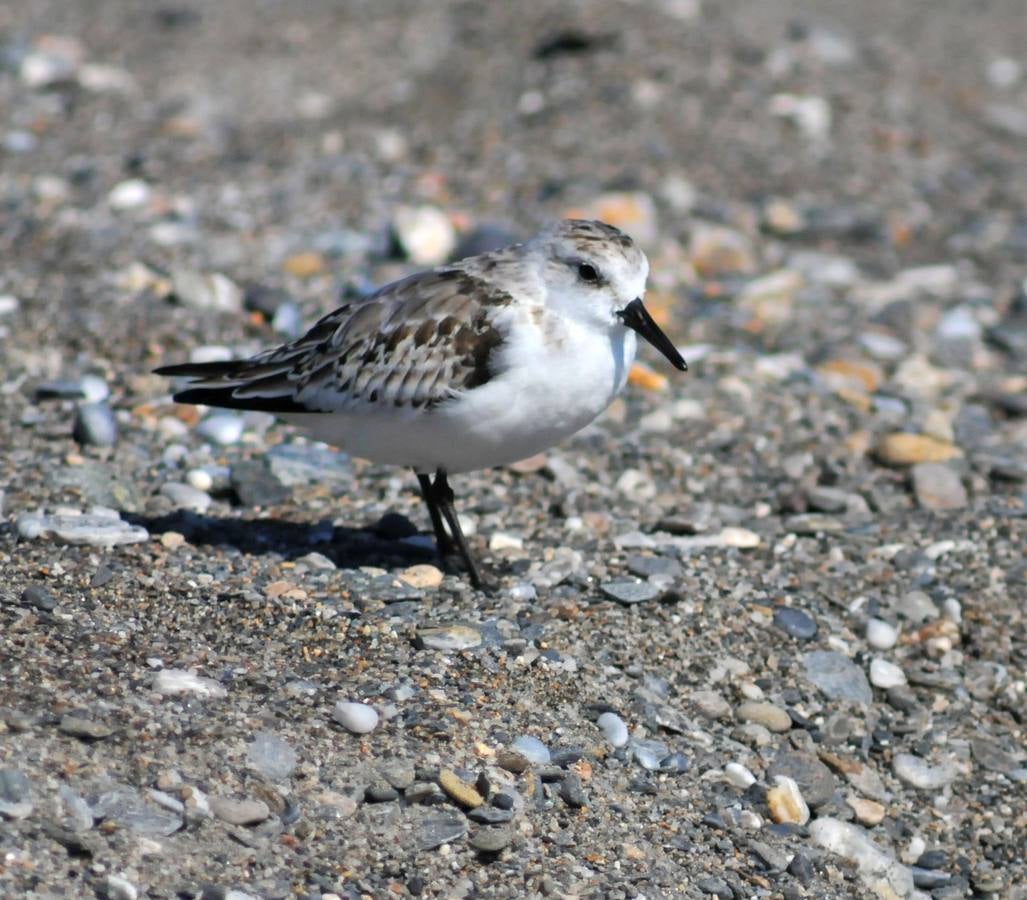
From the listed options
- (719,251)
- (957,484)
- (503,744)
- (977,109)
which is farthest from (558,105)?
(503,744)

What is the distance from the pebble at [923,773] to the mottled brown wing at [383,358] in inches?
77.7

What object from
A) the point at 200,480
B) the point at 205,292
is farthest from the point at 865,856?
the point at 205,292

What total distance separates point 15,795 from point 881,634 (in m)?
3.24

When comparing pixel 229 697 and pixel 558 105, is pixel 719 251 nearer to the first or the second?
pixel 558 105

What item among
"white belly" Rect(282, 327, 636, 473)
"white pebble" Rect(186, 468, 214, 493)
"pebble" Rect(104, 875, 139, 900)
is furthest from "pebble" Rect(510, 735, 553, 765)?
"white pebble" Rect(186, 468, 214, 493)

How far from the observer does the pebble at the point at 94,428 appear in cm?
647

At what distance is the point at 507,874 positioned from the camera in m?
4.29

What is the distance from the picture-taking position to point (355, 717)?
181 inches

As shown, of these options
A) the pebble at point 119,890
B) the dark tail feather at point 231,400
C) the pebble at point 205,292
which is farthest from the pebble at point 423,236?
the pebble at point 119,890

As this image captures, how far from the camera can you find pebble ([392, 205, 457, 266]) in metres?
8.54

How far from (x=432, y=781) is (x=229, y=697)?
67cm

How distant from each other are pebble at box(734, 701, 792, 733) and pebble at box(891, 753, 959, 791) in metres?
0.41

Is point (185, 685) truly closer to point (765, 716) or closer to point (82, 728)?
point (82, 728)

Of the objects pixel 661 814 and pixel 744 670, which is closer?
pixel 661 814
